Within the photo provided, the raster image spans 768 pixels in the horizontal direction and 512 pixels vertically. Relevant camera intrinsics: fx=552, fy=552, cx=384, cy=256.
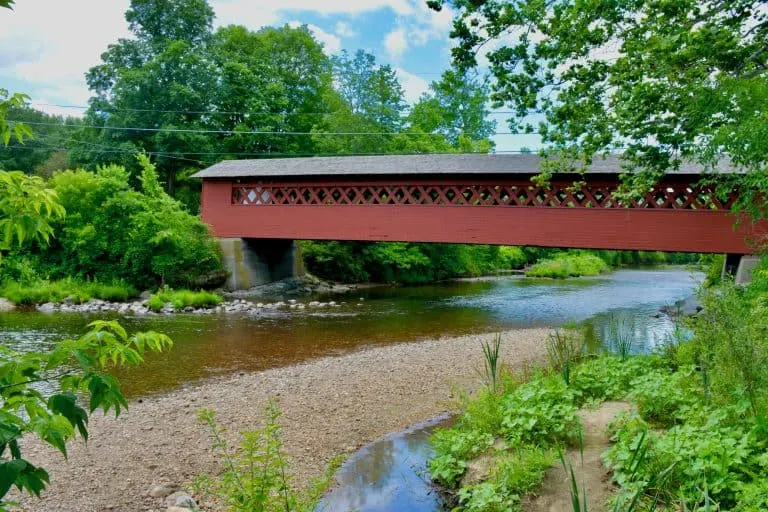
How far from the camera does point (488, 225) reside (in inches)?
579

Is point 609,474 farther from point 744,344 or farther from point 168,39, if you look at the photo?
point 168,39

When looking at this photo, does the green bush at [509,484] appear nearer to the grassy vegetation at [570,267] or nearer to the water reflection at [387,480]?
the water reflection at [387,480]

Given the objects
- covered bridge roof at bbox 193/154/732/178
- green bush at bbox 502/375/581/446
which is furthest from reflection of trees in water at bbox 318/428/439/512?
covered bridge roof at bbox 193/154/732/178

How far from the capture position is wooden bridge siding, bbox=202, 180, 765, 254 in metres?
12.7

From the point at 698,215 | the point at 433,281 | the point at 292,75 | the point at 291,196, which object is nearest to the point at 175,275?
the point at 291,196

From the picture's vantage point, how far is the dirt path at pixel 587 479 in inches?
131

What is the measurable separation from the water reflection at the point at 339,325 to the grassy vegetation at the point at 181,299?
1166 mm

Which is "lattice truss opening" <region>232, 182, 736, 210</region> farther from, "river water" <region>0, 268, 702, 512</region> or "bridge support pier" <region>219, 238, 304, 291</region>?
"river water" <region>0, 268, 702, 512</region>

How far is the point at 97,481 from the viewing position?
13.5ft

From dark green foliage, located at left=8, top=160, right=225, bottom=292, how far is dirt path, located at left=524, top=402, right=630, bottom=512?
1369 cm

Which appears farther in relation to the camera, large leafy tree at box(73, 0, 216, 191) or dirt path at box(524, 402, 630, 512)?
large leafy tree at box(73, 0, 216, 191)

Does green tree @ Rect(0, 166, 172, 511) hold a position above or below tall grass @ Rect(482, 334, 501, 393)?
above

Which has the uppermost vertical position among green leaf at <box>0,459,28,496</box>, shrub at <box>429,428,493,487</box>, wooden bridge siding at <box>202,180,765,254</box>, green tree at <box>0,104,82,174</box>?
green tree at <box>0,104,82,174</box>

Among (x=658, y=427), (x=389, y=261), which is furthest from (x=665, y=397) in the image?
(x=389, y=261)
